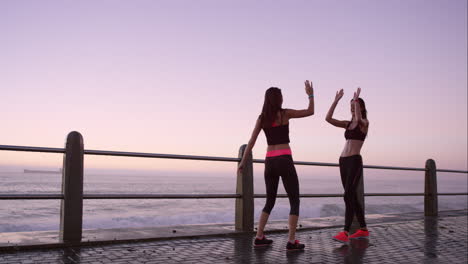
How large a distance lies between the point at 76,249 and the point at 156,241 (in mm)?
1197

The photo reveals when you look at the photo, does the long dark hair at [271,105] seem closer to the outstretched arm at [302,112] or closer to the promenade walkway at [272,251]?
the outstretched arm at [302,112]

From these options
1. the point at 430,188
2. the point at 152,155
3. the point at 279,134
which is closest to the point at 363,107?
the point at 279,134

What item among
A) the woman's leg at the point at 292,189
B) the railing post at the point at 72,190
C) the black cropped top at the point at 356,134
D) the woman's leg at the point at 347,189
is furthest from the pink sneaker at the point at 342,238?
the railing post at the point at 72,190

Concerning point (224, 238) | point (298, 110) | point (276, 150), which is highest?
point (298, 110)

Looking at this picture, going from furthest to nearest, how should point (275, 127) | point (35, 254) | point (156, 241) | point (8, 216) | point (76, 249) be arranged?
point (8, 216) < point (156, 241) < point (275, 127) < point (76, 249) < point (35, 254)

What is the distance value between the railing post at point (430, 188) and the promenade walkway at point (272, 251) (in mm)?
3889

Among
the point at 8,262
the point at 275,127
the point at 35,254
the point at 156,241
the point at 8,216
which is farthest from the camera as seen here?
the point at 8,216

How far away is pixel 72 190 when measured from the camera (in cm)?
635

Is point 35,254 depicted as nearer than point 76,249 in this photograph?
Yes

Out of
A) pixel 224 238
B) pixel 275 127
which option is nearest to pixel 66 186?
pixel 224 238

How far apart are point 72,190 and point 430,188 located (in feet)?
30.4

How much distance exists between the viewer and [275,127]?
248 inches

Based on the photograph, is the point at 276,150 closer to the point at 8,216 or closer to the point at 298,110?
the point at 298,110

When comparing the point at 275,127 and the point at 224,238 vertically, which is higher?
the point at 275,127
